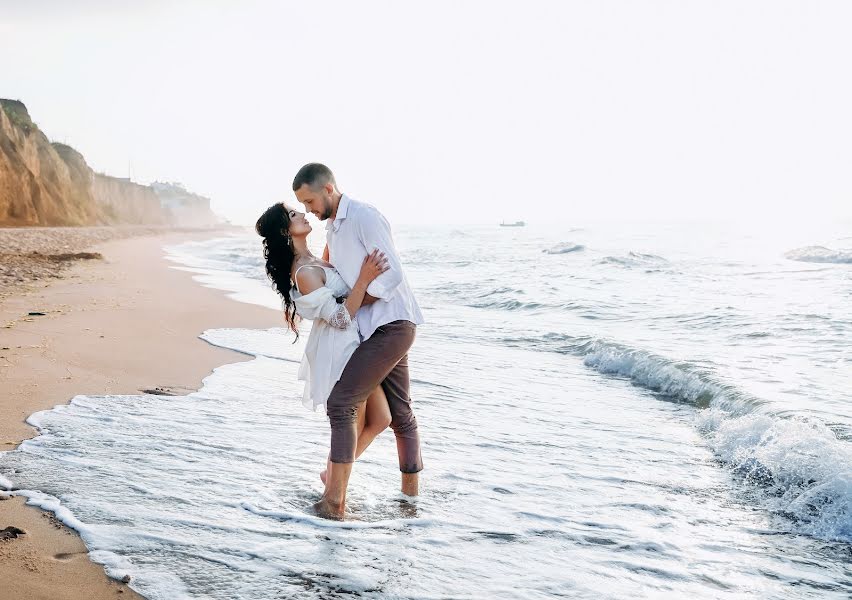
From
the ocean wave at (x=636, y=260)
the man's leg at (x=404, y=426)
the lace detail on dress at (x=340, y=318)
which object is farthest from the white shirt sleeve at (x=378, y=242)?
the ocean wave at (x=636, y=260)

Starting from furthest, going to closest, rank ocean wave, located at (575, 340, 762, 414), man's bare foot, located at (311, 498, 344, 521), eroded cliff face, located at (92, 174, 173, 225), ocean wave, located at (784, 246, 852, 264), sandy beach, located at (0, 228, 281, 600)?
eroded cliff face, located at (92, 174, 173, 225) → ocean wave, located at (784, 246, 852, 264) → ocean wave, located at (575, 340, 762, 414) → man's bare foot, located at (311, 498, 344, 521) → sandy beach, located at (0, 228, 281, 600)

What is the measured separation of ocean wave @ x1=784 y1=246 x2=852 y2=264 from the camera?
2520 cm

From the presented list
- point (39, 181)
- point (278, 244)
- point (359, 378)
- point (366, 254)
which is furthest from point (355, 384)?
point (39, 181)

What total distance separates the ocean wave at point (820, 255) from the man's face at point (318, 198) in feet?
84.6

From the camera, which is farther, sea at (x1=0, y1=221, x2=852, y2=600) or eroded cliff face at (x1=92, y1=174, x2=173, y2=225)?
eroded cliff face at (x1=92, y1=174, x2=173, y2=225)

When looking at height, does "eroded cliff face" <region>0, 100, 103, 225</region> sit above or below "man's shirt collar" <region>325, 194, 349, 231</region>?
above

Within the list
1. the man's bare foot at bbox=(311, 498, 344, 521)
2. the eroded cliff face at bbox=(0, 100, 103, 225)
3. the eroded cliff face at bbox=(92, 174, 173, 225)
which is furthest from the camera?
the eroded cliff face at bbox=(92, 174, 173, 225)

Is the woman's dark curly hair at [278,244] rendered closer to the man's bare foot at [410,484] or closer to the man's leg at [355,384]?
the man's leg at [355,384]

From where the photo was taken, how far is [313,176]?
3615mm

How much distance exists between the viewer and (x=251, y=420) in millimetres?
5258

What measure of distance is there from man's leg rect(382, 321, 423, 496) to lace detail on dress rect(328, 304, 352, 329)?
0.48 meters

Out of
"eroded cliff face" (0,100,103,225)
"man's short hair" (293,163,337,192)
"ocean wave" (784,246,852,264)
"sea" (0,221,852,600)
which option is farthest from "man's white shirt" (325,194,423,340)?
"eroded cliff face" (0,100,103,225)

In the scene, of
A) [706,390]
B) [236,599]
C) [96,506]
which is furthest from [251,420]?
[706,390]

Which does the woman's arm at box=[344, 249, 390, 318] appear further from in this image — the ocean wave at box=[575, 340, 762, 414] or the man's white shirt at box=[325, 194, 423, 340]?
the ocean wave at box=[575, 340, 762, 414]
